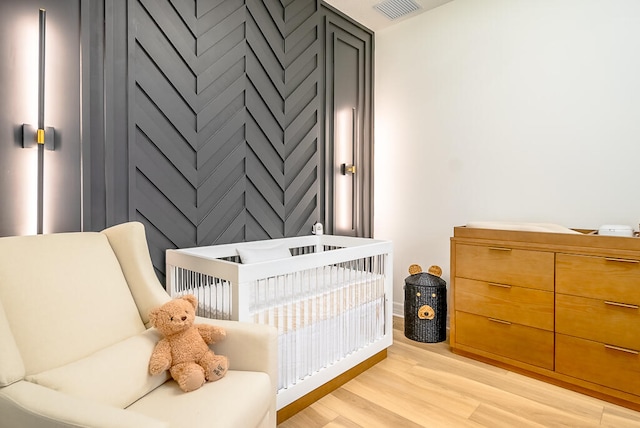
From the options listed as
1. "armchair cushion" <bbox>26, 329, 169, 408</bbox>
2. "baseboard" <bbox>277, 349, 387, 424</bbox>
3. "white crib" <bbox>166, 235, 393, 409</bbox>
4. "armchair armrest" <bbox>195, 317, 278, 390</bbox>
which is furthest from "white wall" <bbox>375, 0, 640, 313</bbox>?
"armchair cushion" <bbox>26, 329, 169, 408</bbox>

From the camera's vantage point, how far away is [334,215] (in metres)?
3.22

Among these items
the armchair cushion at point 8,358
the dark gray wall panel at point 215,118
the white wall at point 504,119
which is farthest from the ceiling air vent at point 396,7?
the armchair cushion at point 8,358

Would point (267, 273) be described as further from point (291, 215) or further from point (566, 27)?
point (566, 27)

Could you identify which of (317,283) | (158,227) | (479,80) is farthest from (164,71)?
(479,80)

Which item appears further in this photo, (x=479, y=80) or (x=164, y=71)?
(x=479, y=80)

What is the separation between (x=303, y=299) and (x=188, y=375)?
0.77 m

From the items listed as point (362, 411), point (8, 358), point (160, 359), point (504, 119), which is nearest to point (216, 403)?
point (160, 359)

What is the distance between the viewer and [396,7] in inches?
122

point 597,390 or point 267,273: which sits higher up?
point 267,273

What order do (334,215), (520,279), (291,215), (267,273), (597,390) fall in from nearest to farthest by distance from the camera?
1. (267,273)
2. (597,390)
3. (520,279)
4. (291,215)
5. (334,215)

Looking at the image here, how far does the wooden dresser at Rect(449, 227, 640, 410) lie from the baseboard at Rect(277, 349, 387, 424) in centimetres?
65

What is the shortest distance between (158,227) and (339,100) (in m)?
1.98

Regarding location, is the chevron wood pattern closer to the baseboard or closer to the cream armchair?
the cream armchair

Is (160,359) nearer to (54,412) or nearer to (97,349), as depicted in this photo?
(97,349)
